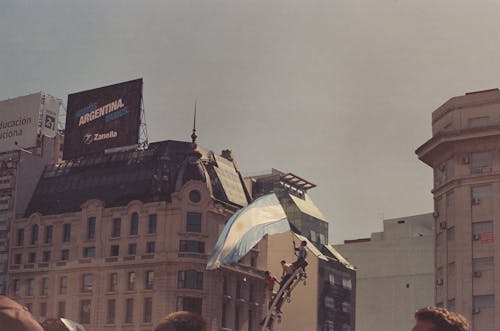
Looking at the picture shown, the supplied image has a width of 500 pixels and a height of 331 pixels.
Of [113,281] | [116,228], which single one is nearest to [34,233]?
[116,228]

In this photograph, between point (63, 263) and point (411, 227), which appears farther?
point (411, 227)

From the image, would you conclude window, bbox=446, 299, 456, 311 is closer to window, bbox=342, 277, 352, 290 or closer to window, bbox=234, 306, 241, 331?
window, bbox=234, 306, 241, 331

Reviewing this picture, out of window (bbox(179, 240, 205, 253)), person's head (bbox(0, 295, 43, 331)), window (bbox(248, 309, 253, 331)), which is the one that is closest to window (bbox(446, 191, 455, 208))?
window (bbox(179, 240, 205, 253))

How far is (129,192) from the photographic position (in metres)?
96.4

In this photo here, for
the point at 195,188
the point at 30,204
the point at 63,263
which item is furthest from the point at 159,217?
the point at 30,204

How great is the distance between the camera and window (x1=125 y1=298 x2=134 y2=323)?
89.9m

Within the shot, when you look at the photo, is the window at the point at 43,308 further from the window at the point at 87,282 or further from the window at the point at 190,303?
the window at the point at 190,303

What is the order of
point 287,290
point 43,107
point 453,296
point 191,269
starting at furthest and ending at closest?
point 43,107
point 191,269
point 453,296
point 287,290

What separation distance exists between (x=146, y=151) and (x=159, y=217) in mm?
9724

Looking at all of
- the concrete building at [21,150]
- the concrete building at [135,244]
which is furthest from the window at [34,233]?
the concrete building at [21,150]

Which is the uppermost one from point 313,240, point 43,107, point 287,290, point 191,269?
point 43,107

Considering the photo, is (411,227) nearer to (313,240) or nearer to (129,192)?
(313,240)

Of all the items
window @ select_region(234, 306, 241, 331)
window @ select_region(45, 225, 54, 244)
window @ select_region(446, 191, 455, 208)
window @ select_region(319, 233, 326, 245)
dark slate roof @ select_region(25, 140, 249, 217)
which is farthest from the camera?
window @ select_region(319, 233, 326, 245)

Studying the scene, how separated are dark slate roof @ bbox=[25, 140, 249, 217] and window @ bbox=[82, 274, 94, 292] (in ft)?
25.5
